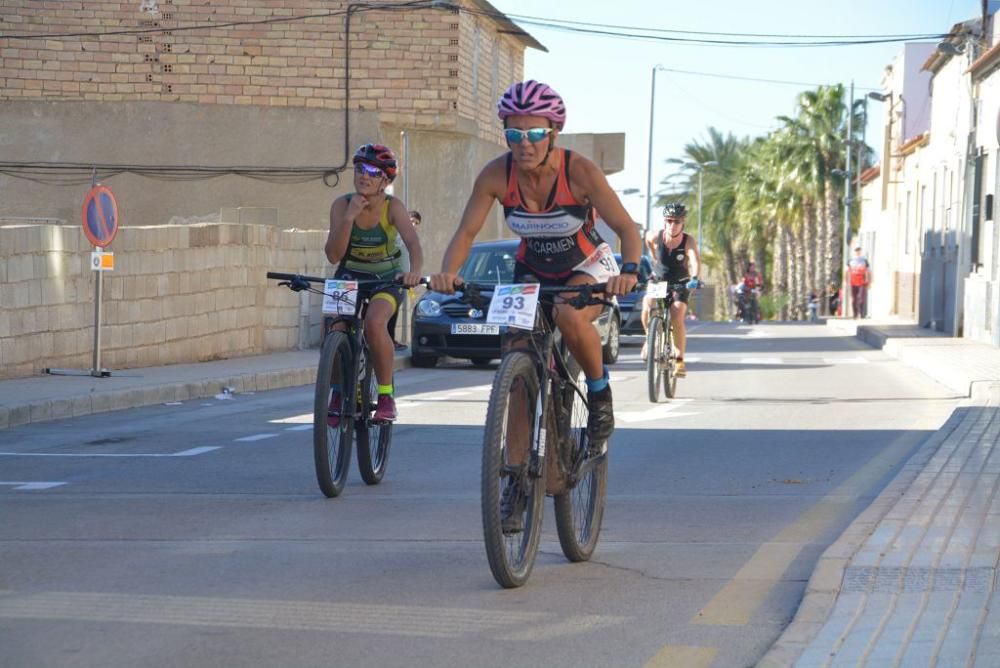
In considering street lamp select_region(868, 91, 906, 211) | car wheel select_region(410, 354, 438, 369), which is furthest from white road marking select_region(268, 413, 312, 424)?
street lamp select_region(868, 91, 906, 211)

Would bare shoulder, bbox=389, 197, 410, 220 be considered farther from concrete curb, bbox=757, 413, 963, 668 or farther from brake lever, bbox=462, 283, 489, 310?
concrete curb, bbox=757, 413, 963, 668

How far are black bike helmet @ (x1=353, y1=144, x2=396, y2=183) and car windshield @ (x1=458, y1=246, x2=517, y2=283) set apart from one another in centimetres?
1219

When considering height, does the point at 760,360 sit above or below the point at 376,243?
below

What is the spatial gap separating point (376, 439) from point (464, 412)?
15.9 ft

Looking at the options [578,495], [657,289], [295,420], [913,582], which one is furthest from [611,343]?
[913,582]

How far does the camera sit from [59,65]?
36094mm

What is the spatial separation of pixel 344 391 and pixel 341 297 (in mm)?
507

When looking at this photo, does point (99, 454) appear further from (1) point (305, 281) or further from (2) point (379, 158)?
(2) point (379, 158)

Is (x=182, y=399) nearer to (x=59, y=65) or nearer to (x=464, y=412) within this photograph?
(x=464, y=412)

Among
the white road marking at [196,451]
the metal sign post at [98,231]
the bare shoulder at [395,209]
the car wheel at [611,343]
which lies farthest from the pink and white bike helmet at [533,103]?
the car wheel at [611,343]

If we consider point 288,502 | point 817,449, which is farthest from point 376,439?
point 817,449

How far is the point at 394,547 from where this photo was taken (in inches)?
268

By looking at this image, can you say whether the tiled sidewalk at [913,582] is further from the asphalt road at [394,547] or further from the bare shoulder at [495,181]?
the bare shoulder at [495,181]

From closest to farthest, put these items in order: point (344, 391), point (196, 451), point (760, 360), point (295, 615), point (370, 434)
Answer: point (295, 615) → point (344, 391) → point (370, 434) → point (196, 451) → point (760, 360)
